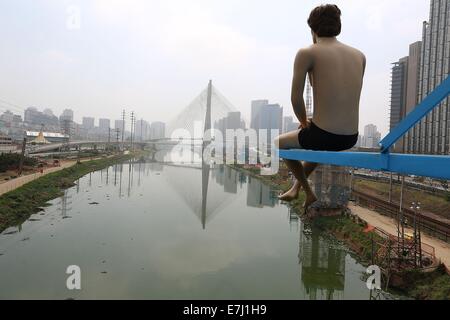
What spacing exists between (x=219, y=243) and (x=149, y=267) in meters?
2.37

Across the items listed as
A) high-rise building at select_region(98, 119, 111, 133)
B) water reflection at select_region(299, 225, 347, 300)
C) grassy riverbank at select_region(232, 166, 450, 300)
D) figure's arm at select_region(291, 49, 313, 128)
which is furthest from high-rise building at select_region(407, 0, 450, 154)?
high-rise building at select_region(98, 119, 111, 133)

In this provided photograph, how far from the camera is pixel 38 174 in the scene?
59.2ft

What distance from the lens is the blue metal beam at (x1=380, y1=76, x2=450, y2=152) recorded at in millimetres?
700

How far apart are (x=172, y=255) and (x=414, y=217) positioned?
610cm

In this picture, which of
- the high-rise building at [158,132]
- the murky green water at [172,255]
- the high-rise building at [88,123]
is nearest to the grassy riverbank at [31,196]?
the murky green water at [172,255]

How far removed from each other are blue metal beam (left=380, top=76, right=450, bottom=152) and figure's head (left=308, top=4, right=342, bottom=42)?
1.33ft

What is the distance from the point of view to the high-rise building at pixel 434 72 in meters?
16.9

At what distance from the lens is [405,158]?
70 cm

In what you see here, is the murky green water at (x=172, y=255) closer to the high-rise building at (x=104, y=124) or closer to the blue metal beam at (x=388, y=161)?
the blue metal beam at (x=388, y=161)

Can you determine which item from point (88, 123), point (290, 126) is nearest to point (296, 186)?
point (290, 126)

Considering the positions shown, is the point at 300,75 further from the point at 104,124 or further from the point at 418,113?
the point at 104,124

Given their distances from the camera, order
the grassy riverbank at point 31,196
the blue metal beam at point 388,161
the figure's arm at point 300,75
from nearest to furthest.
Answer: the blue metal beam at point 388,161 → the figure's arm at point 300,75 → the grassy riverbank at point 31,196

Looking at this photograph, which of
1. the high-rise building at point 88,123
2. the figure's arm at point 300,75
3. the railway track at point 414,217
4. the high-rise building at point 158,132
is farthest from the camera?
the high-rise building at point 88,123

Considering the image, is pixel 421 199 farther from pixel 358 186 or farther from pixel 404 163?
pixel 404 163
